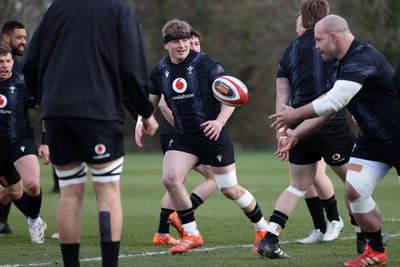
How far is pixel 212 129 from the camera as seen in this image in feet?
26.0

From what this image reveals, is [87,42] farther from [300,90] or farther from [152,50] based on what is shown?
[152,50]

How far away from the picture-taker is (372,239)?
6.87m

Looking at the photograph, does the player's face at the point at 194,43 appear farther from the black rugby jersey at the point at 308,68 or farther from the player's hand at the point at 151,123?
the player's hand at the point at 151,123

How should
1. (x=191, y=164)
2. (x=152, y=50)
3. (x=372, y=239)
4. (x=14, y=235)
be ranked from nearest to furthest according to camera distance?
(x=372, y=239)
(x=191, y=164)
(x=14, y=235)
(x=152, y=50)

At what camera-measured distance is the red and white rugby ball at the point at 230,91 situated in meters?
7.72

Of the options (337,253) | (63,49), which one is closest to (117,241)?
(63,49)

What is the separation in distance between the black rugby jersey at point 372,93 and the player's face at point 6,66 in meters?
3.81

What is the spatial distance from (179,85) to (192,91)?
0.15 metres

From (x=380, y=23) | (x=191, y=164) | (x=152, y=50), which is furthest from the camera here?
(x=152, y=50)

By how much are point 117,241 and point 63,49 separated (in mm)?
1395

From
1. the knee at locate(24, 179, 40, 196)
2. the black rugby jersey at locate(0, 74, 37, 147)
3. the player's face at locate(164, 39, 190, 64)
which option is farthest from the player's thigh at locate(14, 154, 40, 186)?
the player's face at locate(164, 39, 190, 64)

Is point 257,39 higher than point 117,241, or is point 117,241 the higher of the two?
point 117,241

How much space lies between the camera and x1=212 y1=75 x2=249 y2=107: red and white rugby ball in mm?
7719

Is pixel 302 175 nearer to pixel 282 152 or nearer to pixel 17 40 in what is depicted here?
pixel 282 152
